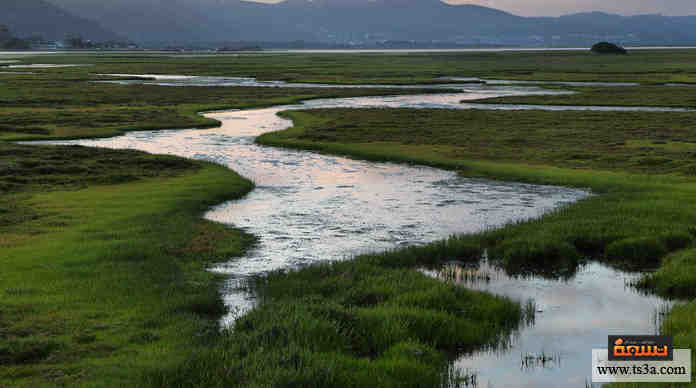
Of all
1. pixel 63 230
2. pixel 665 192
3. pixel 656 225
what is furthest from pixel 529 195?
pixel 63 230

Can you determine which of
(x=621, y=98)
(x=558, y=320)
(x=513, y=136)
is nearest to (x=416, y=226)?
(x=558, y=320)

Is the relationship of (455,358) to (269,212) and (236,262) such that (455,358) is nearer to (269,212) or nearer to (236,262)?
(236,262)

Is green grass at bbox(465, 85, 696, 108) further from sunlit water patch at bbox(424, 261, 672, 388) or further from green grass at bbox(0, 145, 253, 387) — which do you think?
sunlit water patch at bbox(424, 261, 672, 388)

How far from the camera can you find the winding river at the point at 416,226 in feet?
38.6

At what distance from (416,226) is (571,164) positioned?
1505cm

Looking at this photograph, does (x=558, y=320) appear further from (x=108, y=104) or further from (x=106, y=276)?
(x=108, y=104)

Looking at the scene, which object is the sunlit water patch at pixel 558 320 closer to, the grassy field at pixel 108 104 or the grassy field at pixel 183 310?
the grassy field at pixel 183 310

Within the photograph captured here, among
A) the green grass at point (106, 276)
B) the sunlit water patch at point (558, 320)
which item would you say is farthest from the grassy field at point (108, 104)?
the sunlit water patch at point (558, 320)

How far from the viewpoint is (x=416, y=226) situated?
21031 mm

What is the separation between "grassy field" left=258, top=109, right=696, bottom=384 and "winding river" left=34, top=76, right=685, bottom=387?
0.97 m

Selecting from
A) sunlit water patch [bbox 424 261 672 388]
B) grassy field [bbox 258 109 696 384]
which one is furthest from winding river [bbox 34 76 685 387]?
grassy field [bbox 258 109 696 384]

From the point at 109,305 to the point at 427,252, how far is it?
8045 millimetres

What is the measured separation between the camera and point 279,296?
14.0 m

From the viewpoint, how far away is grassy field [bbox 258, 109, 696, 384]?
17422mm
